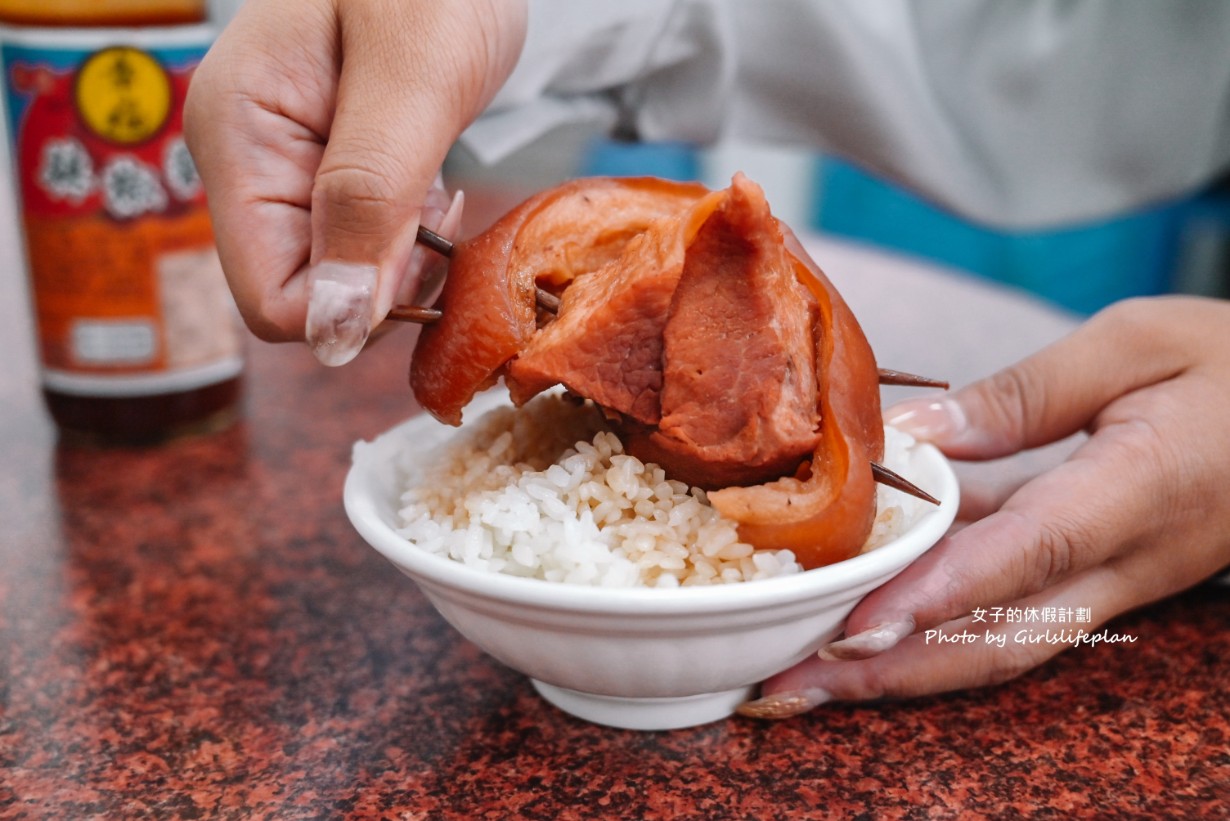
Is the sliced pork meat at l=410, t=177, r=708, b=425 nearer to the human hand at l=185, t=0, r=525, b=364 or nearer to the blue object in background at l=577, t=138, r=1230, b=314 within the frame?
the human hand at l=185, t=0, r=525, b=364

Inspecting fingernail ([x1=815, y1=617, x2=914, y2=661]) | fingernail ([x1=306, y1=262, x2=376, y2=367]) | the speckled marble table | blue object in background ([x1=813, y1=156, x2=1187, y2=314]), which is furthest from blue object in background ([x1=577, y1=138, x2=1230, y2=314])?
fingernail ([x1=815, y1=617, x2=914, y2=661])

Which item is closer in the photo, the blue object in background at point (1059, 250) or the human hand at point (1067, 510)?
the human hand at point (1067, 510)

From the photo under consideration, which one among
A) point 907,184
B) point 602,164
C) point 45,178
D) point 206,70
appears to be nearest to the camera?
point 206,70

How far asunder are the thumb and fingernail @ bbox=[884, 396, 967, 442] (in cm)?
48

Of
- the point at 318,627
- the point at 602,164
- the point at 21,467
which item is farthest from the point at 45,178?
the point at 602,164

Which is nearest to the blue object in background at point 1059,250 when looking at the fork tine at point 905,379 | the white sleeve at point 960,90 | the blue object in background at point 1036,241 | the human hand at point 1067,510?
the blue object in background at point 1036,241

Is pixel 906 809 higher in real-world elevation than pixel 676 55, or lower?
lower

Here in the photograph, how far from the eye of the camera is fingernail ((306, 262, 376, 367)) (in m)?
0.78

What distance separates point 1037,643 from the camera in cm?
88

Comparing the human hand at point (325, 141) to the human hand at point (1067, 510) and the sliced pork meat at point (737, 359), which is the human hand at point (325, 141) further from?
the human hand at point (1067, 510)

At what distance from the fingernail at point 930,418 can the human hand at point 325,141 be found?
1.57 feet

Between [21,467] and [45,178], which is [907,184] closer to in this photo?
[45,178]

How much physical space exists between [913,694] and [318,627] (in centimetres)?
55

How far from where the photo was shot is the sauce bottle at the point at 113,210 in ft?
4.13
